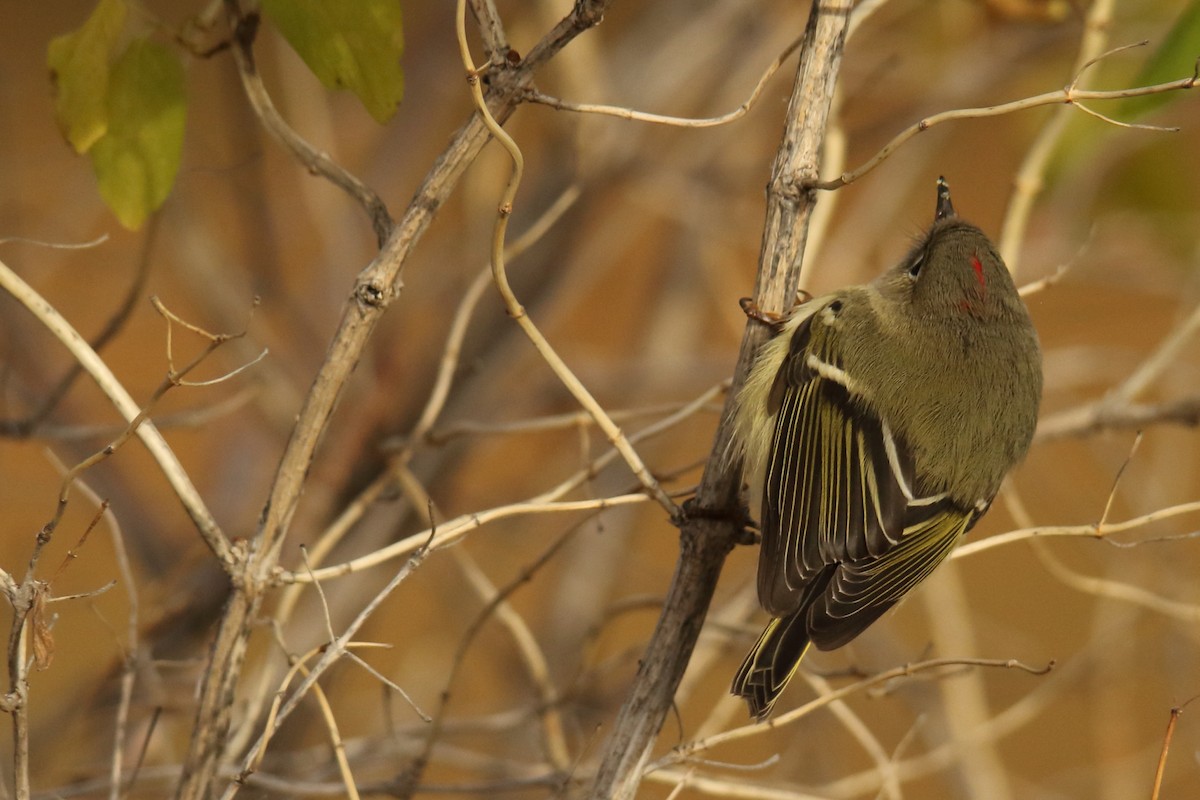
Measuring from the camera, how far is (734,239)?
215 centimetres

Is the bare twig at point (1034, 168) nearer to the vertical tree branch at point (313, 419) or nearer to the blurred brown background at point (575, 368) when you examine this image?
the blurred brown background at point (575, 368)

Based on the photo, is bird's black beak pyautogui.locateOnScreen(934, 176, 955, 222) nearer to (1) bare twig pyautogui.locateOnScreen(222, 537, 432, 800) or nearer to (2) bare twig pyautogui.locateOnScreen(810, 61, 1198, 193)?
(2) bare twig pyautogui.locateOnScreen(810, 61, 1198, 193)

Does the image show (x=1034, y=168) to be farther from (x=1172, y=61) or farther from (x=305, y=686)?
(x=305, y=686)

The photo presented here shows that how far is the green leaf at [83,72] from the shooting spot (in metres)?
0.87

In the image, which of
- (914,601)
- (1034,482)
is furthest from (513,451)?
(1034,482)

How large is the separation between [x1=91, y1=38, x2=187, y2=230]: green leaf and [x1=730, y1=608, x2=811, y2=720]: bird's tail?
2.07ft

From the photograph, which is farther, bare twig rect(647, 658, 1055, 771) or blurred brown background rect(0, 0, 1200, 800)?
blurred brown background rect(0, 0, 1200, 800)

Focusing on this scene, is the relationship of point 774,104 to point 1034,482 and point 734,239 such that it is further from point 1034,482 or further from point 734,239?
point 1034,482

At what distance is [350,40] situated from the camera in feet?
2.74

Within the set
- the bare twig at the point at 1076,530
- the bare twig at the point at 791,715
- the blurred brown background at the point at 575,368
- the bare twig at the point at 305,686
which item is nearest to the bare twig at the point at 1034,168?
the blurred brown background at the point at 575,368

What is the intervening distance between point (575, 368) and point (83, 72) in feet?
4.70

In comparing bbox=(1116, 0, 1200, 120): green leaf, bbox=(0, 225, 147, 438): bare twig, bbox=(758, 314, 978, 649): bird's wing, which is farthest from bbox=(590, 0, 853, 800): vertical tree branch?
bbox=(0, 225, 147, 438): bare twig

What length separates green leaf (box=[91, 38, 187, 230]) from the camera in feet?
2.97

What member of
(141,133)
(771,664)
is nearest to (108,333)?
(141,133)
